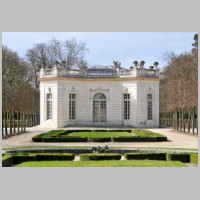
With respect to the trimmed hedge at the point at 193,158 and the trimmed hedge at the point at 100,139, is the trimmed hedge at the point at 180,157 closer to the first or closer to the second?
the trimmed hedge at the point at 193,158

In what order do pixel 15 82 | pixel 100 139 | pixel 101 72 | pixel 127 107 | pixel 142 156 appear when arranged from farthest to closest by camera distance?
pixel 15 82
pixel 101 72
pixel 127 107
pixel 100 139
pixel 142 156

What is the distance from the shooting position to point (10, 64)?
4716cm

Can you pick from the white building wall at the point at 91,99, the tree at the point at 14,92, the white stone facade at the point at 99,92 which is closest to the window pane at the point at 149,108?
the white stone facade at the point at 99,92

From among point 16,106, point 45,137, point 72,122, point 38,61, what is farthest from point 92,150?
point 38,61

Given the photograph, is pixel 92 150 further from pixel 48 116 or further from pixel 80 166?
pixel 48 116

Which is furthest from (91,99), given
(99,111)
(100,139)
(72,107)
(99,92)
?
(100,139)

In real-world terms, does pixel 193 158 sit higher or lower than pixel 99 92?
lower

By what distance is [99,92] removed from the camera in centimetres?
4531

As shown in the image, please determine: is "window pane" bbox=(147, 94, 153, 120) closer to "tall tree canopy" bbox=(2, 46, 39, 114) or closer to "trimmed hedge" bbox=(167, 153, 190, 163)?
"tall tree canopy" bbox=(2, 46, 39, 114)

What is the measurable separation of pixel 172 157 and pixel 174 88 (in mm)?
28707

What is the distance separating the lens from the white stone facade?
142 feet

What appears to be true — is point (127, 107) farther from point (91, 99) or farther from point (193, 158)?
point (193, 158)

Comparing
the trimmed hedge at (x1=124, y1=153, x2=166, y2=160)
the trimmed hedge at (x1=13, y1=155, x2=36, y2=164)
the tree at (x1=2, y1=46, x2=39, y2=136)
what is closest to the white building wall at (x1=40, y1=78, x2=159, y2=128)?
the tree at (x1=2, y1=46, x2=39, y2=136)

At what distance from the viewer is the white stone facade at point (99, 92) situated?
43375 mm
